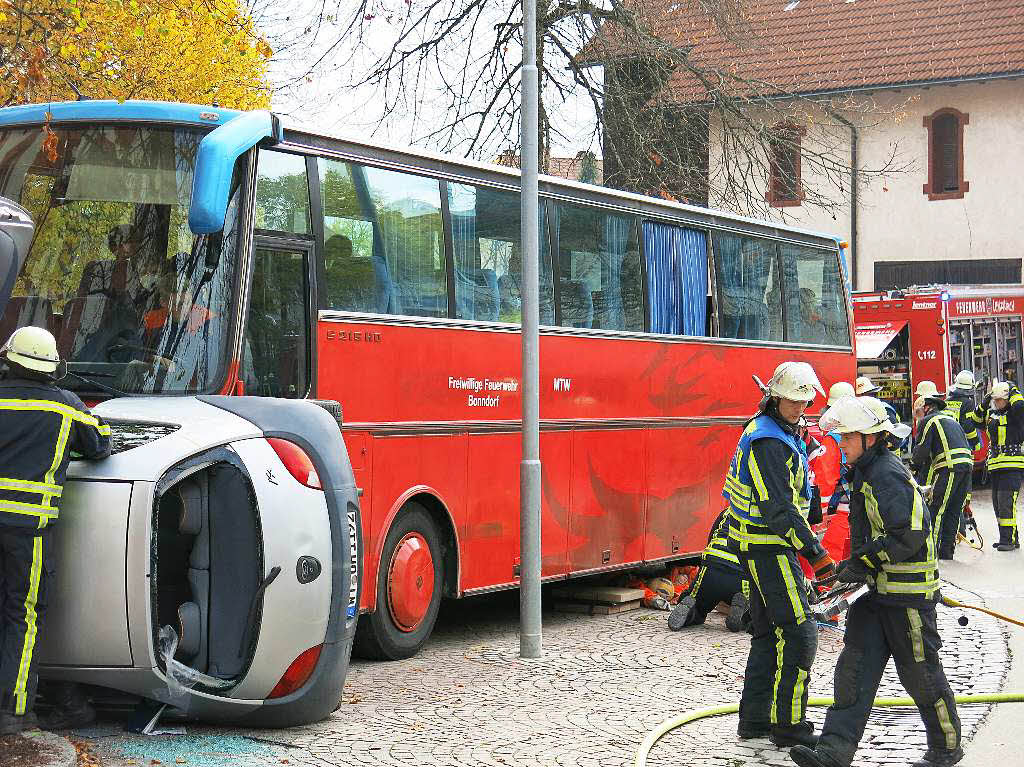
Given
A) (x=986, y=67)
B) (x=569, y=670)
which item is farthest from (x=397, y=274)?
(x=986, y=67)

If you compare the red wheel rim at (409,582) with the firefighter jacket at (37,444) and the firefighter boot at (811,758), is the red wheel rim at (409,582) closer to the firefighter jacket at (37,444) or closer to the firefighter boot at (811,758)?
the firefighter jacket at (37,444)

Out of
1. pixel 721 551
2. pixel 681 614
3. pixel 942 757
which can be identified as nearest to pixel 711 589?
pixel 721 551

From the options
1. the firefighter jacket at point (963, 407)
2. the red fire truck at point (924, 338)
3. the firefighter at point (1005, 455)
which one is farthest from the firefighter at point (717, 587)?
the red fire truck at point (924, 338)

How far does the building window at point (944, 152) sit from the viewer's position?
1442 inches

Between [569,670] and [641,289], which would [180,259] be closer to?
[569,670]

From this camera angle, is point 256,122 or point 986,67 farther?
point 986,67

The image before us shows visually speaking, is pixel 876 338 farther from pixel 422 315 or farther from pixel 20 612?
pixel 20 612

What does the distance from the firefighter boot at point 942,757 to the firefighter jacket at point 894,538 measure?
776mm

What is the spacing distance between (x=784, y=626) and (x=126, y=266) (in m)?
4.37

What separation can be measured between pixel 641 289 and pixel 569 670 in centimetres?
469

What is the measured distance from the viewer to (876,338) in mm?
26266

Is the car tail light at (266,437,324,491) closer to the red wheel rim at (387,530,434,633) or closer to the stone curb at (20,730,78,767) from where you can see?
the stone curb at (20,730,78,767)

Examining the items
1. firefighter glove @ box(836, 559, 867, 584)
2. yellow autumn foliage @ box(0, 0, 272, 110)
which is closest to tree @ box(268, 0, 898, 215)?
yellow autumn foliage @ box(0, 0, 272, 110)

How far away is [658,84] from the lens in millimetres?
22312
